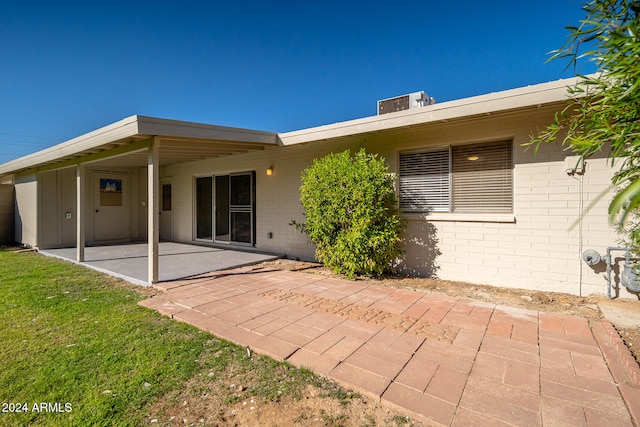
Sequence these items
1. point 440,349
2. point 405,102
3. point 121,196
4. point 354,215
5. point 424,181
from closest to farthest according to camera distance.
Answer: point 440,349, point 354,215, point 424,181, point 405,102, point 121,196

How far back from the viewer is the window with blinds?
5191mm

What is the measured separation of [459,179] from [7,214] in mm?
14106

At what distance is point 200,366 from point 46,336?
6.29 feet

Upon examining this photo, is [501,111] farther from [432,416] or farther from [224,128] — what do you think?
[224,128]

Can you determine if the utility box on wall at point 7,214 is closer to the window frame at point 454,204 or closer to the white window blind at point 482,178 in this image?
the window frame at point 454,204

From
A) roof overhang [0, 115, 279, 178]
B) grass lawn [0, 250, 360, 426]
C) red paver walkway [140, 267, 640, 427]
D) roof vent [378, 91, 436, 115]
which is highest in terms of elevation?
roof vent [378, 91, 436, 115]

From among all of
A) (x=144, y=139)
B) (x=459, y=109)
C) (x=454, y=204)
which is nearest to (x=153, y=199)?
(x=144, y=139)

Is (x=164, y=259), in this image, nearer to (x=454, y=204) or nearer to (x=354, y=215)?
(x=354, y=215)

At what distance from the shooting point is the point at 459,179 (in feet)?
18.2

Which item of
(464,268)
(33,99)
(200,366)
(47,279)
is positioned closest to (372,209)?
(464,268)

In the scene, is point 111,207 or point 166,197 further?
point 166,197

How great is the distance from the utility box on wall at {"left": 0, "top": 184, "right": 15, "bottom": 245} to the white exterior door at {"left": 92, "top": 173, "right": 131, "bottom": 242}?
3.54 metres

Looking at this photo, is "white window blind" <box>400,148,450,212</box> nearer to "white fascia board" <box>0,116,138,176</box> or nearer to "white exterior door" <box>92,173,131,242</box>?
"white fascia board" <box>0,116,138,176</box>

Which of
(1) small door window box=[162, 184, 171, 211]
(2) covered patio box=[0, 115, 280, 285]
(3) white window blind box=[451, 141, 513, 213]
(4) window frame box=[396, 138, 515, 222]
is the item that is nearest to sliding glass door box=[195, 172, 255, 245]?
(2) covered patio box=[0, 115, 280, 285]
